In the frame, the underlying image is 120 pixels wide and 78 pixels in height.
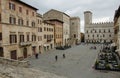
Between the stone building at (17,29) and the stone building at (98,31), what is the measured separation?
6643 cm

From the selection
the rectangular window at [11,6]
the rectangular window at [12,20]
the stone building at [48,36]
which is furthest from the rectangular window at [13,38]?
the stone building at [48,36]

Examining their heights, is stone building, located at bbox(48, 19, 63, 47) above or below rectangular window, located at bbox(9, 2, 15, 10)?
below

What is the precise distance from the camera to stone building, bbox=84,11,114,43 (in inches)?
4089

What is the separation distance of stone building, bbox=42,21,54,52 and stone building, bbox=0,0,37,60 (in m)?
8.51

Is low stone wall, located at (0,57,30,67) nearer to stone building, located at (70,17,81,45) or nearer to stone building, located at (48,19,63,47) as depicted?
stone building, located at (48,19,63,47)

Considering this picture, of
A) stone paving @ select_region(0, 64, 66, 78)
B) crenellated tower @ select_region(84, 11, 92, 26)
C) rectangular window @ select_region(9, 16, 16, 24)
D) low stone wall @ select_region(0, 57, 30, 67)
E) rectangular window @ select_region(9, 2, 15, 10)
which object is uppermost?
crenellated tower @ select_region(84, 11, 92, 26)

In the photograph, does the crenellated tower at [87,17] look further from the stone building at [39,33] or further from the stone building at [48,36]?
the stone building at [39,33]

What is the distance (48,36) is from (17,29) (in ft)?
72.7

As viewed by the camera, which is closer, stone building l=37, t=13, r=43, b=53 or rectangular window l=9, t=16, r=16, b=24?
rectangular window l=9, t=16, r=16, b=24

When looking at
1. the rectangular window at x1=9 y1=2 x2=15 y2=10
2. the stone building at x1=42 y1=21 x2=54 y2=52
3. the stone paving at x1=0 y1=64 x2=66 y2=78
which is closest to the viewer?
the stone paving at x1=0 y1=64 x2=66 y2=78

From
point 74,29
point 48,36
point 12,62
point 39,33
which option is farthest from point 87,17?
point 12,62

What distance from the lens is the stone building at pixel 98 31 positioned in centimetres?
10386

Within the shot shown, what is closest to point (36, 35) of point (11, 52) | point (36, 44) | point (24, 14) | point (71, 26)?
point (36, 44)

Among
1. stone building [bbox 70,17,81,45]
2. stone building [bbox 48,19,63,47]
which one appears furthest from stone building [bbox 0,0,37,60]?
stone building [bbox 70,17,81,45]
